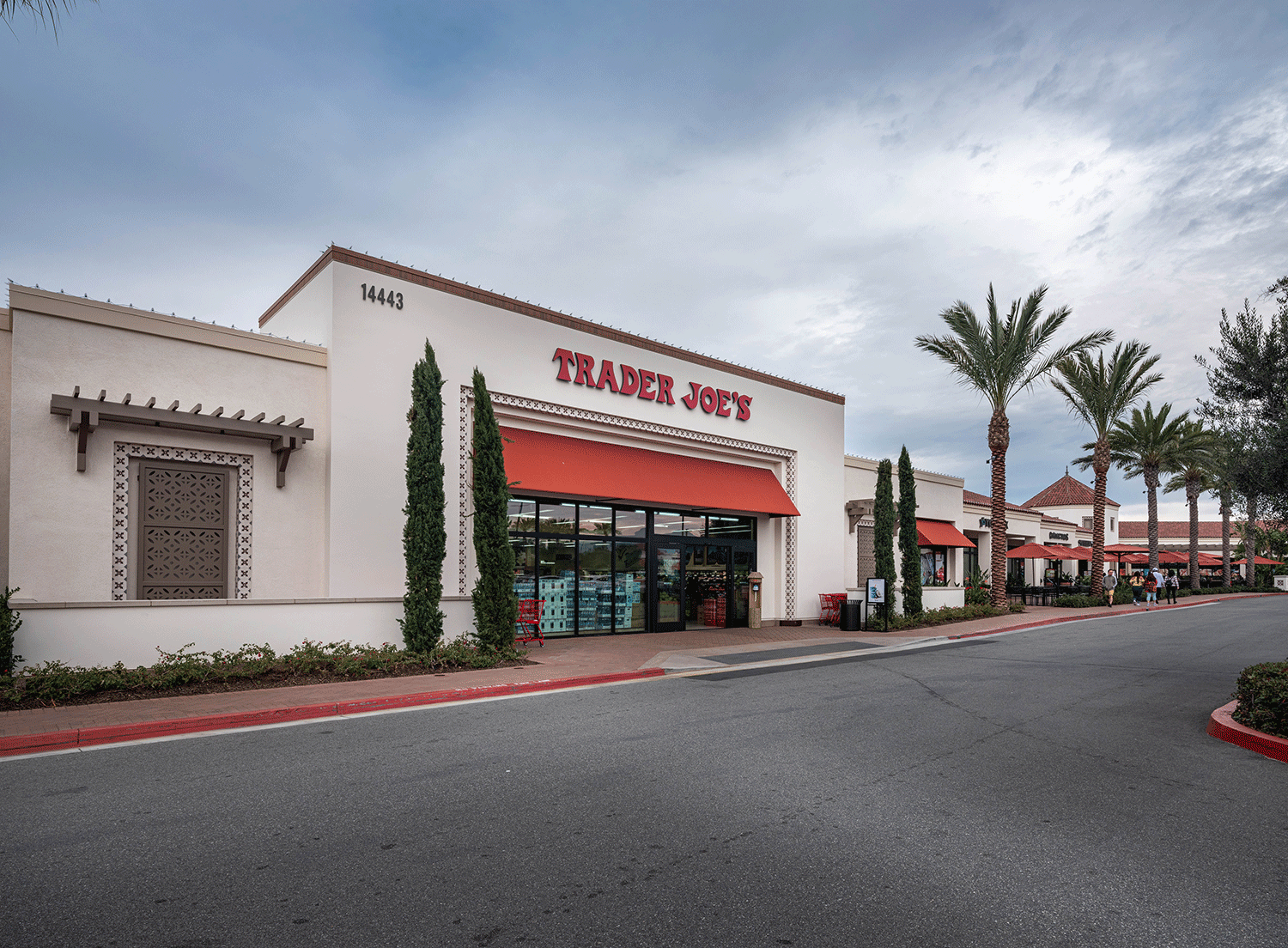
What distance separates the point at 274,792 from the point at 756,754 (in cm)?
422

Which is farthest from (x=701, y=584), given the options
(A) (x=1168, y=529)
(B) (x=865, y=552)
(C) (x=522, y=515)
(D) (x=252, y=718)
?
(A) (x=1168, y=529)

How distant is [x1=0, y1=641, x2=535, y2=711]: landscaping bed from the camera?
31.8 feet

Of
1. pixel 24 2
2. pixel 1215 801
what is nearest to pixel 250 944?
pixel 1215 801

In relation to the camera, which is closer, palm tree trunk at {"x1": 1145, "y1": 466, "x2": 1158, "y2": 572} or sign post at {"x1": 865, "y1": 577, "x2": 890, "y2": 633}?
sign post at {"x1": 865, "y1": 577, "x2": 890, "y2": 633}

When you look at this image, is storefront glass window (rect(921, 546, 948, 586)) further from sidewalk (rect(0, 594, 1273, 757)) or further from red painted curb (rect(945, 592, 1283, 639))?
sidewalk (rect(0, 594, 1273, 757))

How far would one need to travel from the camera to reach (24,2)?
633cm

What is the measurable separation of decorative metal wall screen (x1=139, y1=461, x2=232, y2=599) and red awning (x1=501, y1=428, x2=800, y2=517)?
17.1 feet

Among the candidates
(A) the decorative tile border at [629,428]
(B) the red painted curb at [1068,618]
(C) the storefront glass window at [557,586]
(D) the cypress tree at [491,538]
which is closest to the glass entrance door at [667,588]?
(C) the storefront glass window at [557,586]

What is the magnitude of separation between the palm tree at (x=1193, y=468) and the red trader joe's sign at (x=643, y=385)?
2784 cm

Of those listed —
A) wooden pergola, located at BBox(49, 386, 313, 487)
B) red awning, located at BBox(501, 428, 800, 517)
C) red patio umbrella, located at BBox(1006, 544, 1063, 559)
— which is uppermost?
wooden pergola, located at BBox(49, 386, 313, 487)

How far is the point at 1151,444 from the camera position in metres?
42.1

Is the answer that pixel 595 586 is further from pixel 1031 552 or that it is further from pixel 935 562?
pixel 1031 552

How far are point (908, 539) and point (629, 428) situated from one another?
10.5 m

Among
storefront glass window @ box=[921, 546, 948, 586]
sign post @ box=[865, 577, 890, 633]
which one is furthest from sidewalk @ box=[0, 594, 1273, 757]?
storefront glass window @ box=[921, 546, 948, 586]
